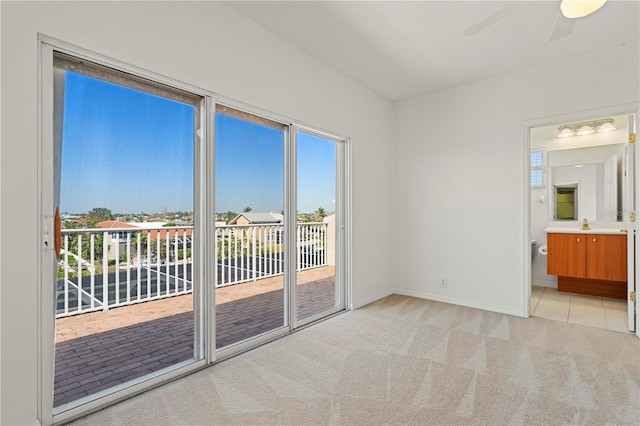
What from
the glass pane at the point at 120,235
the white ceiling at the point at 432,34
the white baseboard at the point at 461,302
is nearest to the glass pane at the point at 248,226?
the glass pane at the point at 120,235

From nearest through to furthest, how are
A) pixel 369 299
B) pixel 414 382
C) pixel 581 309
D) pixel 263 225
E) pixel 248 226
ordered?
pixel 414 382
pixel 248 226
pixel 263 225
pixel 581 309
pixel 369 299

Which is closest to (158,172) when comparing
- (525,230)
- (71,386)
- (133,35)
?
(133,35)

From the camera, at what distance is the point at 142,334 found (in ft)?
7.77

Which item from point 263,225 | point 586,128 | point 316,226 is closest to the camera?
point 263,225

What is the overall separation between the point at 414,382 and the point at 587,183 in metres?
4.47

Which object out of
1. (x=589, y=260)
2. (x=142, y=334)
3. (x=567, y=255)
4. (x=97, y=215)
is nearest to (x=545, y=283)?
(x=567, y=255)

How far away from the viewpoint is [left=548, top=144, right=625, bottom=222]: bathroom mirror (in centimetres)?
455

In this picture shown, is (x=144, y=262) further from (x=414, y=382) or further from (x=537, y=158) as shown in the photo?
(x=537, y=158)

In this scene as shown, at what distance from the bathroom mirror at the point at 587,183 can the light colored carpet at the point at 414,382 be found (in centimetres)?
228

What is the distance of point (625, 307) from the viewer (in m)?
3.94

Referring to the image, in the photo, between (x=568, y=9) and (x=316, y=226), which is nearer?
(x=568, y=9)

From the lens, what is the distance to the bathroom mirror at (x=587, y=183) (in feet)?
14.9

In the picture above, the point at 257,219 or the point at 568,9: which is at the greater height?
the point at 568,9

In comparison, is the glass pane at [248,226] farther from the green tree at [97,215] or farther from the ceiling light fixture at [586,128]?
the ceiling light fixture at [586,128]
